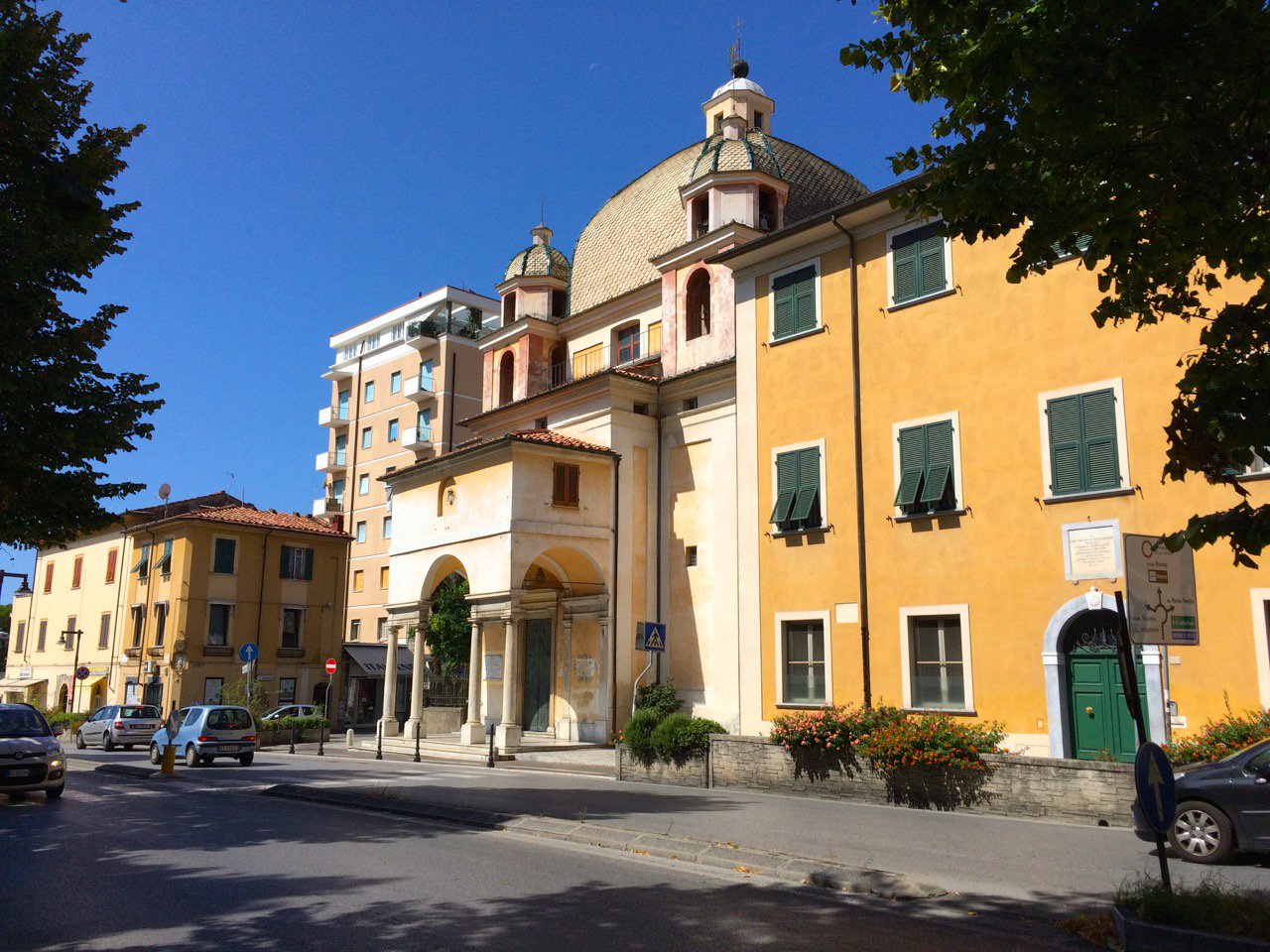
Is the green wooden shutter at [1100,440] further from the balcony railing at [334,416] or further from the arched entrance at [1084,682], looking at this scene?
the balcony railing at [334,416]

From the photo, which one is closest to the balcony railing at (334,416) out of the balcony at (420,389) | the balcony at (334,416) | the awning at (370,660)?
the balcony at (334,416)

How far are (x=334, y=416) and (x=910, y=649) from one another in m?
50.7

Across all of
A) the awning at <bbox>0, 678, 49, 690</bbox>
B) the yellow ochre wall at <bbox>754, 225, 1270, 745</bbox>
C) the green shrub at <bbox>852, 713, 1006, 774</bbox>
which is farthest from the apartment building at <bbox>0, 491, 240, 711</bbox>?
the green shrub at <bbox>852, 713, 1006, 774</bbox>

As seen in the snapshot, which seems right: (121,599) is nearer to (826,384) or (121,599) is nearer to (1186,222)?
(826,384)

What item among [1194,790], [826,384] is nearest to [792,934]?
[1194,790]

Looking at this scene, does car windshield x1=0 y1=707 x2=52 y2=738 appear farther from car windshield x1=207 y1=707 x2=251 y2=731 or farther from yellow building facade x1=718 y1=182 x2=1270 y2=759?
yellow building facade x1=718 y1=182 x2=1270 y2=759

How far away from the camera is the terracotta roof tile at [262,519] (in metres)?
44.1

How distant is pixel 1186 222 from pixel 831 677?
1482 centimetres

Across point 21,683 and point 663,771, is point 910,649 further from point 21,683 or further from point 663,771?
point 21,683

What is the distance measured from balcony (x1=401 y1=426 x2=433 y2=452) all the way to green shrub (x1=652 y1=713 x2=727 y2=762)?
3903 cm

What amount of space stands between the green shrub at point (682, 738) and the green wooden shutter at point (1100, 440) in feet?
25.6

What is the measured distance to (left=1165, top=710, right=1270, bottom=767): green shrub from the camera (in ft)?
40.2

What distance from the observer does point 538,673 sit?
32.0 m

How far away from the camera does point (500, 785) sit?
59.9 feet
